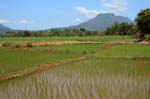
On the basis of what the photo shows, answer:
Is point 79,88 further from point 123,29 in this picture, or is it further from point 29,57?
point 123,29

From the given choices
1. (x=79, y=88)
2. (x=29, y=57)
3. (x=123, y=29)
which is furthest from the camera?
(x=123, y=29)

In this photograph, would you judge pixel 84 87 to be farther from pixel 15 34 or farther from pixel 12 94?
pixel 15 34

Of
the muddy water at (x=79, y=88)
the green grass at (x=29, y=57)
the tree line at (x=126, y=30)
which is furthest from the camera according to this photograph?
the tree line at (x=126, y=30)

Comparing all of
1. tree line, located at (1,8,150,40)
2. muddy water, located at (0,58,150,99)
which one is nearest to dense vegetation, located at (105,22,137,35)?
tree line, located at (1,8,150,40)

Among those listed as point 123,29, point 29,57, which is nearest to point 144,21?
point 29,57

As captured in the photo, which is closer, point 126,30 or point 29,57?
point 29,57

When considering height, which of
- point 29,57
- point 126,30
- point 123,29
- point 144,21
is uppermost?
point 144,21

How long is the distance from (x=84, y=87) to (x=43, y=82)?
238 centimetres

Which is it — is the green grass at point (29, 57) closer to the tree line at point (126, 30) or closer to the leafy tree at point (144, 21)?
the leafy tree at point (144, 21)

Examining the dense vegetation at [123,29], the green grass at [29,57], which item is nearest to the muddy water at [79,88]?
the green grass at [29,57]

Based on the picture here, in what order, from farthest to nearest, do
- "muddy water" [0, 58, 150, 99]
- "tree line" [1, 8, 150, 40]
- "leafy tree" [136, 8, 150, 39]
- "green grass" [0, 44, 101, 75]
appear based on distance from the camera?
"tree line" [1, 8, 150, 40]
"leafy tree" [136, 8, 150, 39]
"green grass" [0, 44, 101, 75]
"muddy water" [0, 58, 150, 99]

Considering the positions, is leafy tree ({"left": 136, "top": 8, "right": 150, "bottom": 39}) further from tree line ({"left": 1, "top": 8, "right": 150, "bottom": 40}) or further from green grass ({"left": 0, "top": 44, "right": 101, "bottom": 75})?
green grass ({"left": 0, "top": 44, "right": 101, "bottom": 75})

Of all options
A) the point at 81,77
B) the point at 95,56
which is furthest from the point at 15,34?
the point at 81,77

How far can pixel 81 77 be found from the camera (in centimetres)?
1310
